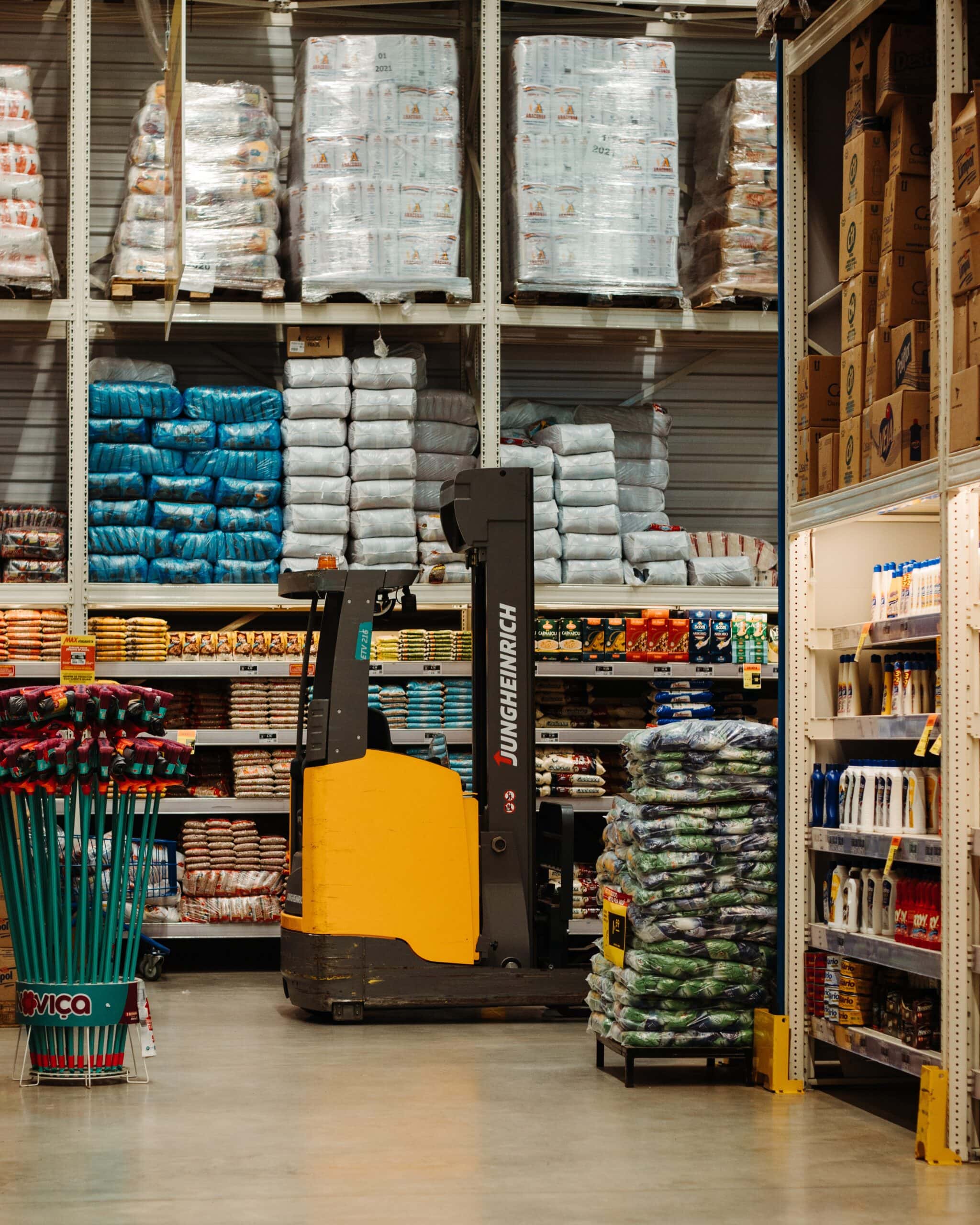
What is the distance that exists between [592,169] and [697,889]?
5669 mm

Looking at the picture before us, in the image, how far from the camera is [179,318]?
10.6 meters

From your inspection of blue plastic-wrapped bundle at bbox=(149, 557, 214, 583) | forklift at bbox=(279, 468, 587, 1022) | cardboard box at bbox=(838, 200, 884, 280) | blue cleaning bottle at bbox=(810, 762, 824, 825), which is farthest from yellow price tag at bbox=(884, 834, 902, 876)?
blue plastic-wrapped bundle at bbox=(149, 557, 214, 583)

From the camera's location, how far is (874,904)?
237 inches

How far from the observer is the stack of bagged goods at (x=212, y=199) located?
1055 cm

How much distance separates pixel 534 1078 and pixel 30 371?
7.27m

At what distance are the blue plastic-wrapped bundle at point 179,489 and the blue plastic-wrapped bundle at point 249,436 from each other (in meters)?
0.27

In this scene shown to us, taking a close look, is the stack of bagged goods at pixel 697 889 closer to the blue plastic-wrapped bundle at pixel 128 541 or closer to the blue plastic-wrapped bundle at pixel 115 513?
the blue plastic-wrapped bundle at pixel 128 541

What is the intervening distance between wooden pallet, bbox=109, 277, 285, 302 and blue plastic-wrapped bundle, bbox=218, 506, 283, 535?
138 cm

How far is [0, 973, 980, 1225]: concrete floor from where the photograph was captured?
186 inches

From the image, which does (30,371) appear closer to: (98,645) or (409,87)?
(98,645)

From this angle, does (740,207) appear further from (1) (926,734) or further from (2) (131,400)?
(1) (926,734)

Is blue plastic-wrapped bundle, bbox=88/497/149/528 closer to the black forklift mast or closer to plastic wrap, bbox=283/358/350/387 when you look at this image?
plastic wrap, bbox=283/358/350/387

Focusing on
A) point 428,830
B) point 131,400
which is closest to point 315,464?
point 131,400

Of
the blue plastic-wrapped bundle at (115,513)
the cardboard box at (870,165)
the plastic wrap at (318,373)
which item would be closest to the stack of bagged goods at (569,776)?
the plastic wrap at (318,373)
